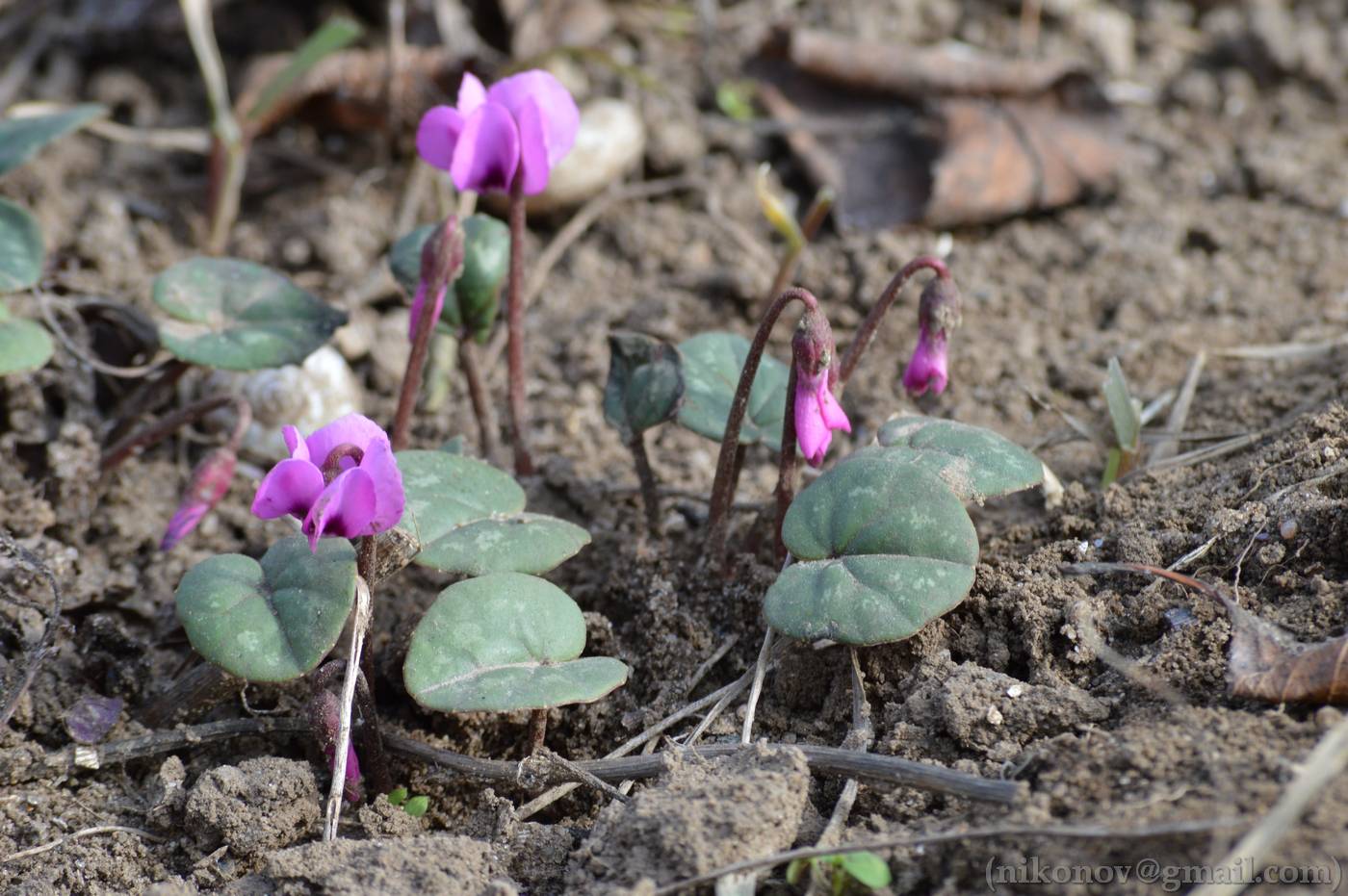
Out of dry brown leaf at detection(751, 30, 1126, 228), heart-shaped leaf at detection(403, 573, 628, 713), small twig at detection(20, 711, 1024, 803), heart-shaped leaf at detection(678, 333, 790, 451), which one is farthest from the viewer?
dry brown leaf at detection(751, 30, 1126, 228)

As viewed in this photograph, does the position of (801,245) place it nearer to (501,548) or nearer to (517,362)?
(517,362)

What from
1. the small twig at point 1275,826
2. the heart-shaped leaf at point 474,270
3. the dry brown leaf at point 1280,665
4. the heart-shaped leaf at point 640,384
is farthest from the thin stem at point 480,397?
the small twig at point 1275,826

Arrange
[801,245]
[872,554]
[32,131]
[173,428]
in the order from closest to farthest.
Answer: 1. [872,554]
2. [173,428]
3. [32,131]
4. [801,245]

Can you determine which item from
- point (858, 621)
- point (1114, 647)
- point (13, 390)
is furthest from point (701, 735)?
→ point (13, 390)

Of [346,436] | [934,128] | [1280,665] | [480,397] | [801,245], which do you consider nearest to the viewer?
[1280,665]

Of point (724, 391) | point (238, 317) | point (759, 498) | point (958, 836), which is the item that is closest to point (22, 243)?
point (238, 317)

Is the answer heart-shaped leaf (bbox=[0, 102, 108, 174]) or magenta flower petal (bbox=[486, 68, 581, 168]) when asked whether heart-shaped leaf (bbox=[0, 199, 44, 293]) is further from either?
magenta flower petal (bbox=[486, 68, 581, 168])

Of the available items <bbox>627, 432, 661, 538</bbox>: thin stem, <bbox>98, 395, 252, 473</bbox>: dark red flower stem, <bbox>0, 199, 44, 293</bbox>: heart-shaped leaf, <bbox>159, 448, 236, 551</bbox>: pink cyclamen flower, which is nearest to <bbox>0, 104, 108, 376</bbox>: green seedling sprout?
<bbox>0, 199, 44, 293</bbox>: heart-shaped leaf

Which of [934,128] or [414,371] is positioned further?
[934,128]
